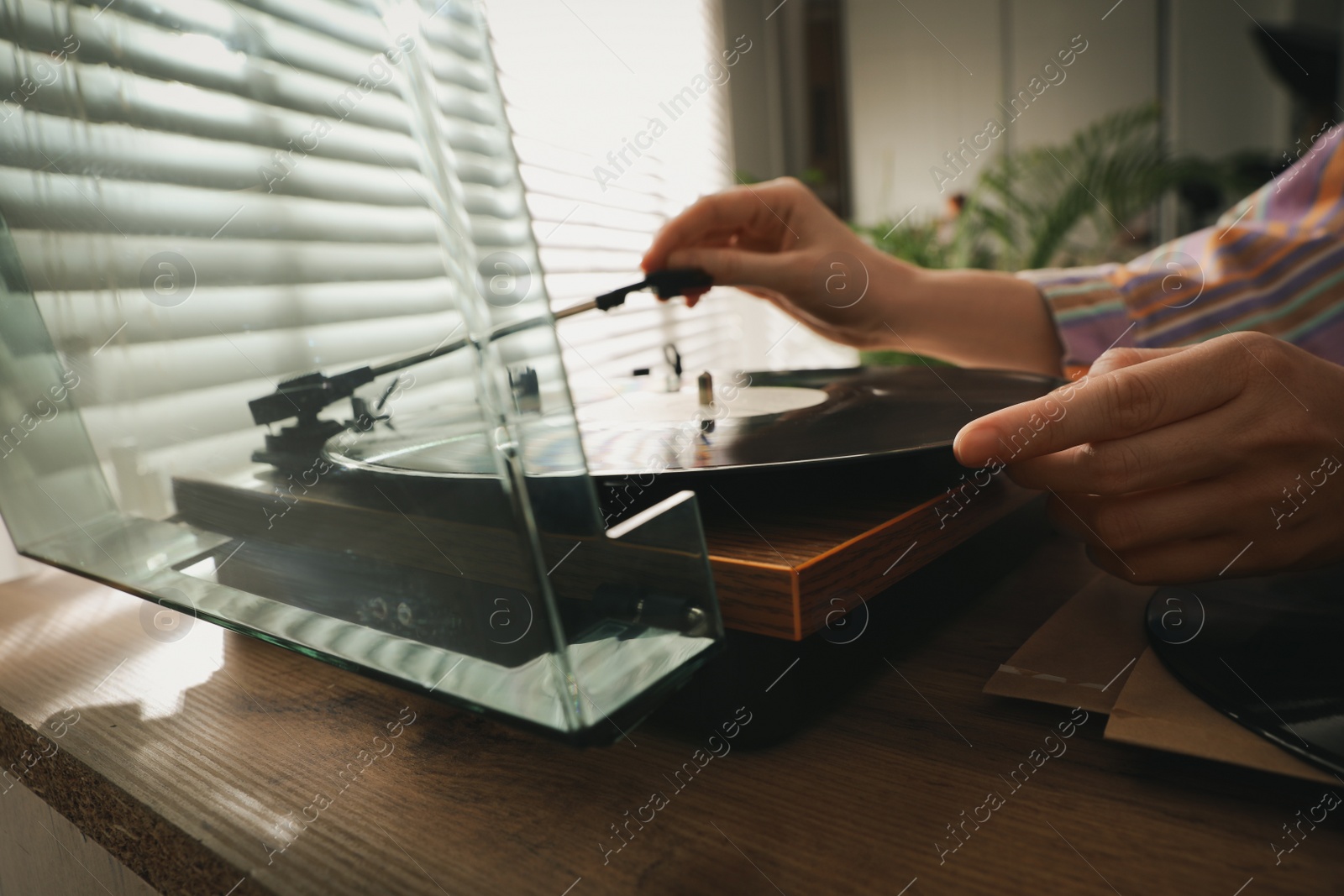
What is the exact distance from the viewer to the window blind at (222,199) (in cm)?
24

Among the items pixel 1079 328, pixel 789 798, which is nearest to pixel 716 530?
pixel 789 798

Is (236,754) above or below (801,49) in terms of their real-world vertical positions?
below

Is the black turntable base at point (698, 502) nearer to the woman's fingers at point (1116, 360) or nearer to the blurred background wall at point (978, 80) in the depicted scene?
the woman's fingers at point (1116, 360)

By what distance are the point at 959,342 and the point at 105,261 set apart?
2.67 feet

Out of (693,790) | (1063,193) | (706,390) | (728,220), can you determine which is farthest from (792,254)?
(1063,193)

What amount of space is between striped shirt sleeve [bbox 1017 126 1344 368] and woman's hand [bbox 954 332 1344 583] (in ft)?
1.40

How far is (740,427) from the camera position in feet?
1.67

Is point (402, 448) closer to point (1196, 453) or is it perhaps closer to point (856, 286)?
point (1196, 453)

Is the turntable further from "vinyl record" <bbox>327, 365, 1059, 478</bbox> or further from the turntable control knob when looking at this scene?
the turntable control knob

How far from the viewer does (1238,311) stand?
2.47ft

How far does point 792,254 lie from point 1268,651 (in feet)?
1.98

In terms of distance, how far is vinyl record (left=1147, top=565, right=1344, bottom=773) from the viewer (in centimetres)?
28

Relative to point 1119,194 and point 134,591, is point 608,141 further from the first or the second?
point 134,591

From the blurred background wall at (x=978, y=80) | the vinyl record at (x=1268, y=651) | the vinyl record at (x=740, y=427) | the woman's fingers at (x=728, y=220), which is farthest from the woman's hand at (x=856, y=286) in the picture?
the blurred background wall at (x=978, y=80)
